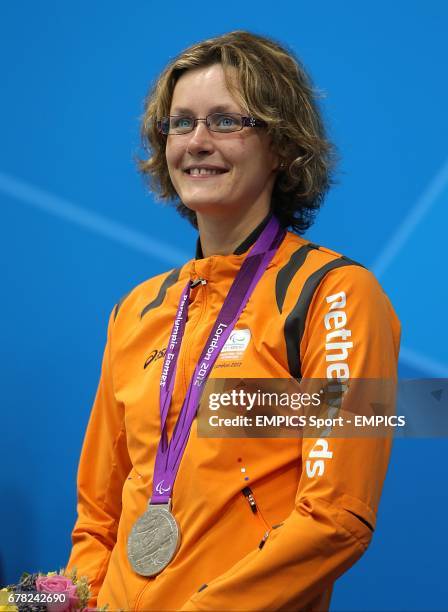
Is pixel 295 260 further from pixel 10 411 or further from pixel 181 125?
pixel 10 411

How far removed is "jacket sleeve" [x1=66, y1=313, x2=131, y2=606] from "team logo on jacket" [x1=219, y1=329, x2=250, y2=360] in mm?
343

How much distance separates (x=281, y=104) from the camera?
1918mm

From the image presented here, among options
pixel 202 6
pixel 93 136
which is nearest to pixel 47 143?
pixel 93 136

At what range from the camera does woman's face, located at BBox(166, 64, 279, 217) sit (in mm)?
1850

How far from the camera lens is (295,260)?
1822 millimetres

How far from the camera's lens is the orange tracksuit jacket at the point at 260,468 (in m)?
1.51

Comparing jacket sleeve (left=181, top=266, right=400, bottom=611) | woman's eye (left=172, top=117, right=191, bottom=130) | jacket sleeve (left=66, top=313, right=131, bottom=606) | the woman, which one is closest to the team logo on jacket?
the woman

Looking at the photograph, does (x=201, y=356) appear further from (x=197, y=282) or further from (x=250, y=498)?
(x=250, y=498)

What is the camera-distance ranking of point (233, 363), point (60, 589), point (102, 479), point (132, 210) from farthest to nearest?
point (132, 210) → point (102, 479) → point (233, 363) → point (60, 589)

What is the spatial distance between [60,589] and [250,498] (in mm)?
360

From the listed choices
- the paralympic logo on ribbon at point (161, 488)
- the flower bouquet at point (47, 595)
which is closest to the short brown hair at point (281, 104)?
the paralympic logo on ribbon at point (161, 488)

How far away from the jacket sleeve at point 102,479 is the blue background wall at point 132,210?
34.0 inches

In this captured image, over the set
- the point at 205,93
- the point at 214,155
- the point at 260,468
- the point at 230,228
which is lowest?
the point at 260,468

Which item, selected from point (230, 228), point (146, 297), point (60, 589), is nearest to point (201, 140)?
point (230, 228)
